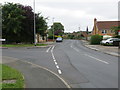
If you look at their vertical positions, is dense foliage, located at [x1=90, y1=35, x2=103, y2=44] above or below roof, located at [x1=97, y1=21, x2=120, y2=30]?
below

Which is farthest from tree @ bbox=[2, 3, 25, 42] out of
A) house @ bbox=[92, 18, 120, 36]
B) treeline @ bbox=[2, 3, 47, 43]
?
house @ bbox=[92, 18, 120, 36]

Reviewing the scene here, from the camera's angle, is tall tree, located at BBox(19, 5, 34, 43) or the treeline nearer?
the treeline

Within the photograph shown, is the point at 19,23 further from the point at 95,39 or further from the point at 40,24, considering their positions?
the point at 95,39

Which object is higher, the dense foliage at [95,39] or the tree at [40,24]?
the tree at [40,24]

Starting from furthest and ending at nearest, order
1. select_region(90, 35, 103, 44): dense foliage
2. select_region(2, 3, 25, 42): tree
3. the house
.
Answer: the house
select_region(90, 35, 103, 44): dense foliage
select_region(2, 3, 25, 42): tree

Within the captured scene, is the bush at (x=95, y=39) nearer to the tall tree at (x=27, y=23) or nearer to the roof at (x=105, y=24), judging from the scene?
the tall tree at (x=27, y=23)

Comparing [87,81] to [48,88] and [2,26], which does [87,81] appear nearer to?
[48,88]

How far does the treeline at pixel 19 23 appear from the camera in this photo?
33.9 meters

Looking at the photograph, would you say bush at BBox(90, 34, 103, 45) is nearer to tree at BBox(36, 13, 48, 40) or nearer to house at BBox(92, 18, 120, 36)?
tree at BBox(36, 13, 48, 40)

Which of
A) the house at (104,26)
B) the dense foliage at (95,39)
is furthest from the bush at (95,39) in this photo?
the house at (104,26)

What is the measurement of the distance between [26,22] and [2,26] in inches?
190

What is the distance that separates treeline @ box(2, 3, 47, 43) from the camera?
33.9m

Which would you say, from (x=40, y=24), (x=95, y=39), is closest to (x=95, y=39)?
(x=95, y=39)

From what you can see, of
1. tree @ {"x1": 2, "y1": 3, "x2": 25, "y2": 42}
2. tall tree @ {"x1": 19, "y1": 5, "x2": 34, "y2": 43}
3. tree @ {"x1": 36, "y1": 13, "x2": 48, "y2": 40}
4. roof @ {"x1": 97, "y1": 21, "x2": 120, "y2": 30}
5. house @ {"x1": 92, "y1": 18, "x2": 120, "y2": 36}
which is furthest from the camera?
roof @ {"x1": 97, "y1": 21, "x2": 120, "y2": 30}
